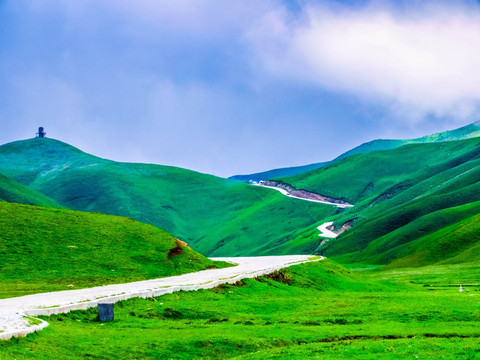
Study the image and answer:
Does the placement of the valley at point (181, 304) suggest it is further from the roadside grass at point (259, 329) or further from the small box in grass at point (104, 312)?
the small box in grass at point (104, 312)

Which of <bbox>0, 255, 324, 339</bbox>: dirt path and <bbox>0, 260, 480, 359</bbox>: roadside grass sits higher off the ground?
<bbox>0, 255, 324, 339</bbox>: dirt path

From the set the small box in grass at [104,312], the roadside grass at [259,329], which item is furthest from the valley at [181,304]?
the small box in grass at [104,312]

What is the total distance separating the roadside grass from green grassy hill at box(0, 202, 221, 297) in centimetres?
1141

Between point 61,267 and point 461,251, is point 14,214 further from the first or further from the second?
point 461,251

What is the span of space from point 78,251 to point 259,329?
29.7 meters

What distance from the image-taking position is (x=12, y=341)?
1051 inches

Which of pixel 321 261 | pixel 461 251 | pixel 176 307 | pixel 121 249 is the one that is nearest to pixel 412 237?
pixel 461 251

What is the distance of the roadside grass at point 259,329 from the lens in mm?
28188

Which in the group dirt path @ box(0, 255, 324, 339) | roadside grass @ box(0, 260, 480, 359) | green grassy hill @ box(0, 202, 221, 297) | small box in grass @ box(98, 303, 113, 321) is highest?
green grassy hill @ box(0, 202, 221, 297)

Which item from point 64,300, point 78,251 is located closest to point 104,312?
point 64,300

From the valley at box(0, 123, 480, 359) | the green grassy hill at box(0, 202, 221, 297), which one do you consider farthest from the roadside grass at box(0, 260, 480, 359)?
the green grassy hill at box(0, 202, 221, 297)

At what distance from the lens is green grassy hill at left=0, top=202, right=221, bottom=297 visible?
55000mm

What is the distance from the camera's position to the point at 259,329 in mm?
35656

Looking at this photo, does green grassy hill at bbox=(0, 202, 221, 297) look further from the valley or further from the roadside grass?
the roadside grass
